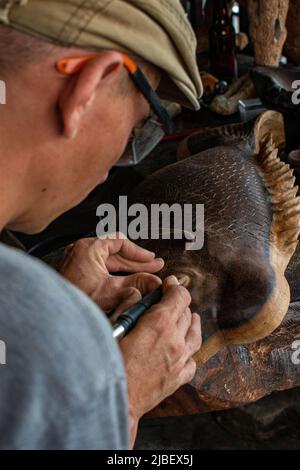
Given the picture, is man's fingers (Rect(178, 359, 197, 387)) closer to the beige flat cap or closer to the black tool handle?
the black tool handle

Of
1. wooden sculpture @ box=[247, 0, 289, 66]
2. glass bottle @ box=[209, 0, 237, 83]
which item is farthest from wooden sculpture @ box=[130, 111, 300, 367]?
glass bottle @ box=[209, 0, 237, 83]

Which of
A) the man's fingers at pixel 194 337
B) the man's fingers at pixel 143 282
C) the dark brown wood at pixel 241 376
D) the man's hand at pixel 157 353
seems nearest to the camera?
the man's hand at pixel 157 353

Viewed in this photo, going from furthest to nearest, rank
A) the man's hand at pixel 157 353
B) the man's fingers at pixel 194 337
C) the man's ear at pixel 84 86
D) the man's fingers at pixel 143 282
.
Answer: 1. the man's fingers at pixel 143 282
2. the man's fingers at pixel 194 337
3. the man's hand at pixel 157 353
4. the man's ear at pixel 84 86

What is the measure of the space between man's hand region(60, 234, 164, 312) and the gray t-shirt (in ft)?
1.87

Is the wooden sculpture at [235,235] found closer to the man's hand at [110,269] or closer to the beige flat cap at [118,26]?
the man's hand at [110,269]

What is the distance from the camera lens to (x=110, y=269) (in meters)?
1.59

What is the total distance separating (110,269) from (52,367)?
81 centimetres

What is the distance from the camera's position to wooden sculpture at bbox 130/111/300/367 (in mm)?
1512

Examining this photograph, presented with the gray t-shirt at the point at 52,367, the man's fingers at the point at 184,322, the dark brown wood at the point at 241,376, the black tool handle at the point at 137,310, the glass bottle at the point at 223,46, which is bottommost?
the glass bottle at the point at 223,46

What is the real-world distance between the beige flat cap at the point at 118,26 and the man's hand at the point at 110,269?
1.64 ft

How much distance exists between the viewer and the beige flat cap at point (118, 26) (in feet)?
3.27

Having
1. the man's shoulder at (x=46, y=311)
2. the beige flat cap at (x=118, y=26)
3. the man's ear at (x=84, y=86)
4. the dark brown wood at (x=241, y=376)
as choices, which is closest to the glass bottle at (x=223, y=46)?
the dark brown wood at (x=241, y=376)
